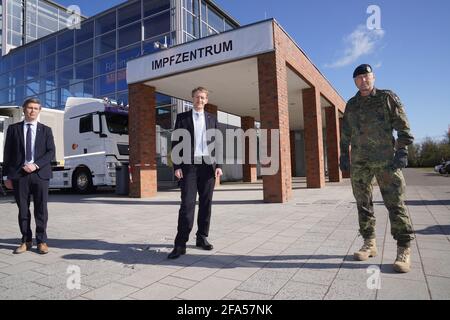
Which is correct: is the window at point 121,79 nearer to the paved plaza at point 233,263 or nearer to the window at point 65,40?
the window at point 65,40

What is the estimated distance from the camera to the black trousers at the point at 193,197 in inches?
140

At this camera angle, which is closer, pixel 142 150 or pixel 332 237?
pixel 332 237

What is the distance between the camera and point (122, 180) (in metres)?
11.2

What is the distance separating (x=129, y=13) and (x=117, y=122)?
11659 millimetres

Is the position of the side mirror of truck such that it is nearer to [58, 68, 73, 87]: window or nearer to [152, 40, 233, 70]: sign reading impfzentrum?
[152, 40, 233, 70]: sign reading impfzentrum

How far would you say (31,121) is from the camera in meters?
4.03

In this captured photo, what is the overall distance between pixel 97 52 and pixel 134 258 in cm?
2118

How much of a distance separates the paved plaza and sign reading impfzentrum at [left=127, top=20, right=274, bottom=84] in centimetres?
477

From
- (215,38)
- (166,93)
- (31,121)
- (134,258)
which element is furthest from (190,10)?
(134,258)

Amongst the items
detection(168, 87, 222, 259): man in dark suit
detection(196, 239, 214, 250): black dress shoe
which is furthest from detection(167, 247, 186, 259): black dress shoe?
detection(196, 239, 214, 250): black dress shoe

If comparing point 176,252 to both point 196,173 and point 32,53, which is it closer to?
point 196,173

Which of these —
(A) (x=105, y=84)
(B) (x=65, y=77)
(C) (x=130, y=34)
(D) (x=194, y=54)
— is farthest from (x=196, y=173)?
(B) (x=65, y=77)

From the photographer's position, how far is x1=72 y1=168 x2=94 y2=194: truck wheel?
12.0 m
